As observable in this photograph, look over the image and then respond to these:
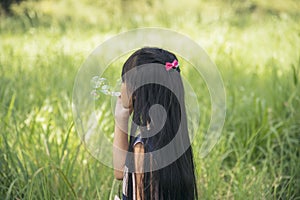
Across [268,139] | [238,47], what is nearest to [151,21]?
[238,47]

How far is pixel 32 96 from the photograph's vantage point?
2795 millimetres

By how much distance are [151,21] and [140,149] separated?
435 cm

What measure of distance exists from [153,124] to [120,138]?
134 mm

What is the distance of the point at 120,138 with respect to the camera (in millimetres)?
1476

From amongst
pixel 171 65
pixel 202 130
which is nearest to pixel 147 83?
pixel 171 65

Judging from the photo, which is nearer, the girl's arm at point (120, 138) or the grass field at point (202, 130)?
the girl's arm at point (120, 138)

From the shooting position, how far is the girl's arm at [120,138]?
4.69ft

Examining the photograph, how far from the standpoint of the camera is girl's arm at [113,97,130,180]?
4.69ft

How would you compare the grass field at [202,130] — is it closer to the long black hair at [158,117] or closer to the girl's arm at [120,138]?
the girl's arm at [120,138]

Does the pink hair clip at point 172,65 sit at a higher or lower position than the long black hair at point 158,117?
higher

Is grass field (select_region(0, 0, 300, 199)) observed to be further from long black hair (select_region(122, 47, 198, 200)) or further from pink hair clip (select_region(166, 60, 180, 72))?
pink hair clip (select_region(166, 60, 180, 72))

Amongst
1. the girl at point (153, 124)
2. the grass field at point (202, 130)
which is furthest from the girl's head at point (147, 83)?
the grass field at point (202, 130)

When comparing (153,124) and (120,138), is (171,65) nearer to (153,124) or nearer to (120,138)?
(153,124)

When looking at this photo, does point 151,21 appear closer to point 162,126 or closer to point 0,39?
A: point 0,39
